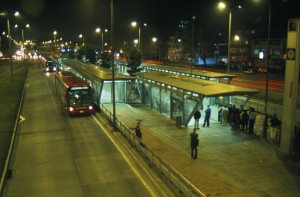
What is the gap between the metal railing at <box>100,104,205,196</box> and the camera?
35.3ft

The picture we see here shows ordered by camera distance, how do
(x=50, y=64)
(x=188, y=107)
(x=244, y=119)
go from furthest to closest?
(x=50, y=64), (x=188, y=107), (x=244, y=119)

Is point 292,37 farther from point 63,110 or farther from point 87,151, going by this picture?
point 63,110

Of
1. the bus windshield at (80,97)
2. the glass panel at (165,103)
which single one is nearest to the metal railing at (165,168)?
the glass panel at (165,103)

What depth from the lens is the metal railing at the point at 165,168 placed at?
35.3 feet

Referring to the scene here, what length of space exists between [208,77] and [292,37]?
16412 millimetres

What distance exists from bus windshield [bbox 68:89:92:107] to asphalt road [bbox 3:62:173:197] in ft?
4.97

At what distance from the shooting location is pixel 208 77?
31.8m

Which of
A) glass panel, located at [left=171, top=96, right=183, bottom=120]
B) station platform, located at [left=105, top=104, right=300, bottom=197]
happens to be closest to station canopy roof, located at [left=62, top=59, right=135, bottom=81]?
glass panel, located at [left=171, top=96, right=183, bottom=120]

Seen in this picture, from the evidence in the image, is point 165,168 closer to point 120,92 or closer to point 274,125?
point 274,125

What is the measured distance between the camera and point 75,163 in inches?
632

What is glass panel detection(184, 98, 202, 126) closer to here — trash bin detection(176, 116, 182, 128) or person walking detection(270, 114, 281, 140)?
trash bin detection(176, 116, 182, 128)

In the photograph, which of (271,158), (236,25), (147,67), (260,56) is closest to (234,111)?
(271,158)

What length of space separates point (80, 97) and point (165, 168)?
15.1 metres

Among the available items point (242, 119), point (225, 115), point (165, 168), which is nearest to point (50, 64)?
point (225, 115)
